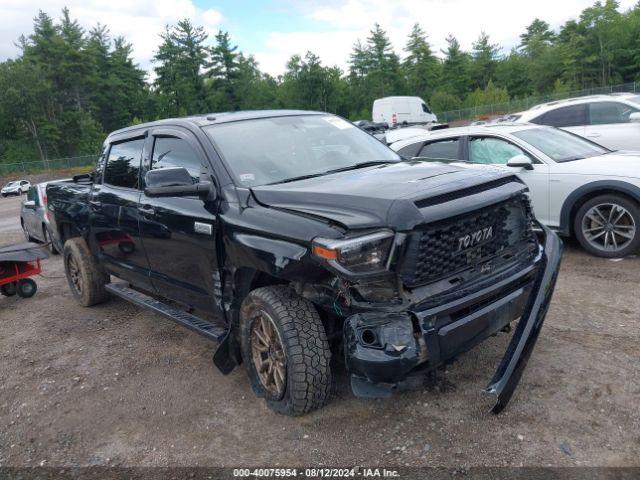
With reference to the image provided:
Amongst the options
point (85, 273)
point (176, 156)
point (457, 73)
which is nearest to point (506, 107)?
point (457, 73)

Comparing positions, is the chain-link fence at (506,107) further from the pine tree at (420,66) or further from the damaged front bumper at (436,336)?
the damaged front bumper at (436,336)

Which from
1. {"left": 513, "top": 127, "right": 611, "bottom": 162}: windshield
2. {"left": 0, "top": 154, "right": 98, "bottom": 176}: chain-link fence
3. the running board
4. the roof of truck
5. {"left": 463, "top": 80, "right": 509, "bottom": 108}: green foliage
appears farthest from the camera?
{"left": 463, "top": 80, "right": 509, "bottom": 108}: green foliage

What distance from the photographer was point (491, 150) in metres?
6.83

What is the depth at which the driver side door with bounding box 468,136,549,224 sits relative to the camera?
6.34 meters

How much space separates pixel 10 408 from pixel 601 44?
69166 mm

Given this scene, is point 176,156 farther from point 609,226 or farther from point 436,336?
point 609,226

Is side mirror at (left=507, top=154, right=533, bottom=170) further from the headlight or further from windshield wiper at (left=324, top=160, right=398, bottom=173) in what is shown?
the headlight

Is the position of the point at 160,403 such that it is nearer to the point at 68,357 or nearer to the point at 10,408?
the point at 10,408

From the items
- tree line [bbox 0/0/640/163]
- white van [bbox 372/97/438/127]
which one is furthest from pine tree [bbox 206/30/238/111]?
white van [bbox 372/97/438/127]

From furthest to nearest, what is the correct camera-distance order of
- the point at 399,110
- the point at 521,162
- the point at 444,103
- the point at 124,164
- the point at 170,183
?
1. the point at 444,103
2. the point at 399,110
3. the point at 521,162
4. the point at 124,164
5. the point at 170,183

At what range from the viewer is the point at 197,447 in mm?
3271

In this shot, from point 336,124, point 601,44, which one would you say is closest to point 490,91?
point 601,44

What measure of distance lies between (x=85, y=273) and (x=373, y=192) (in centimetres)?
405

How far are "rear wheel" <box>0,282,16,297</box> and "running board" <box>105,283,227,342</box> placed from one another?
90.3 inches
